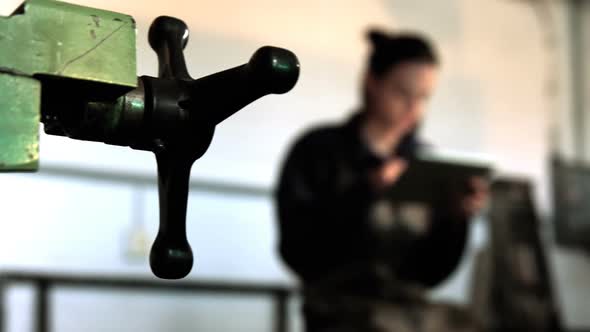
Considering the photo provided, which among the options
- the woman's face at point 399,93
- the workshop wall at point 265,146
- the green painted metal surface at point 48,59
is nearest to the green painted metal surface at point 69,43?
the green painted metal surface at point 48,59

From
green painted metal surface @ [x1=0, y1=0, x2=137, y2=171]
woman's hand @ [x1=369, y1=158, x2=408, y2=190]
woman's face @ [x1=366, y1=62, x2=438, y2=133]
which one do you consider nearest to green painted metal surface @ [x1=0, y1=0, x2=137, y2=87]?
green painted metal surface @ [x1=0, y1=0, x2=137, y2=171]

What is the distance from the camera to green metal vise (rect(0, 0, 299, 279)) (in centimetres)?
19

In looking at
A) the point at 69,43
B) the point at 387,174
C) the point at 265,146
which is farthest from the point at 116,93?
the point at 265,146

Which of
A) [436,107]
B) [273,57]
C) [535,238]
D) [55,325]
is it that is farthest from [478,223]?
[273,57]

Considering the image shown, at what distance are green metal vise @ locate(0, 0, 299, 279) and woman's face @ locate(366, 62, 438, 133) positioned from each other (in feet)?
4.53

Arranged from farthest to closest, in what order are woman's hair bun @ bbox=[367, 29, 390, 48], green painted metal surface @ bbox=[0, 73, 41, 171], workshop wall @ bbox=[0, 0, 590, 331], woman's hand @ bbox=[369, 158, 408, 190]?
woman's hair bun @ bbox=[367, 29, 390, 48] → woman's hand @ bbox=[369, 158, 408, 190] → workshop wall @ bbox=[0, 0, 590, 331] → green painted metal surface @ bbox=[0, 73, 41, 171]

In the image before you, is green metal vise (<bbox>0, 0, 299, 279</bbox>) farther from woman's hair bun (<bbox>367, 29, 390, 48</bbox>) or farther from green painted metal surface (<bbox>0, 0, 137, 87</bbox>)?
woman's hair bun (<bbox>367, 29, 390, 48</bbox>)

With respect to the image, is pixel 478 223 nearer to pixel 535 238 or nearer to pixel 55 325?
pixel 535 238

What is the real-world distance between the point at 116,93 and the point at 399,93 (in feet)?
4.67

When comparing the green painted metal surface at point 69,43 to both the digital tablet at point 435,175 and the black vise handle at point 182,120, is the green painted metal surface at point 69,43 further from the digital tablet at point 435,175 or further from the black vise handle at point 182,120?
the digital tablet at point 435,175

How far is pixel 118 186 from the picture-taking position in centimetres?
147

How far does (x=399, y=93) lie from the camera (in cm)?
160

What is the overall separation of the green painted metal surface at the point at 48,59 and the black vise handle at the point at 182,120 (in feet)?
0.06

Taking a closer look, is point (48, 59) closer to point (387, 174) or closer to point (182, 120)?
point (182, 120)
